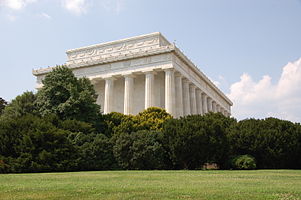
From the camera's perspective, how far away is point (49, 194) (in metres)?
10.9

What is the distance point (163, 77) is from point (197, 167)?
106 ft

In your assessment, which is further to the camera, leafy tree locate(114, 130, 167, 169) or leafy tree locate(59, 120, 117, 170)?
leafy tree locate(59, 120, 117, 170)

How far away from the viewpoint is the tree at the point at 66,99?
39.0m

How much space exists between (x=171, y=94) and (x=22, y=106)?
78.2ft

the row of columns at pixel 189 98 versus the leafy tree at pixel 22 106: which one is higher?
the row of columns at pixel 189 98

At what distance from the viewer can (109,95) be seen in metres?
58.5

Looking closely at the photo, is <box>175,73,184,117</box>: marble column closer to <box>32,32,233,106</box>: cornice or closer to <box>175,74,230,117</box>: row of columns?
<box>175,74,230,117</box>: row of columns

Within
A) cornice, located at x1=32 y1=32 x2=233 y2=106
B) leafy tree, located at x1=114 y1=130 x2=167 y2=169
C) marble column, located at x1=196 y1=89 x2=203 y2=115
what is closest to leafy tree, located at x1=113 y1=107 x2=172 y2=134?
leafy tree, located at x1=114 y1=130 x2=167 y2=169

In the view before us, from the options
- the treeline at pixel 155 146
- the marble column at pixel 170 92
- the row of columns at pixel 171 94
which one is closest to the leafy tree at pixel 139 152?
the treeline at pixel 155 146

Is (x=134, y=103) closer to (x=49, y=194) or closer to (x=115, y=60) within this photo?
(x=115, y=60)

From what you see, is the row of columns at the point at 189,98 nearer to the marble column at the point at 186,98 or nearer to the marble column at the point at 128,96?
the marble column at the point at 186,98

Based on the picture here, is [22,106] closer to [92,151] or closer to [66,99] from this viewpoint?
[66,99]

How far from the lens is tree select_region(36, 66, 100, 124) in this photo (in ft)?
128

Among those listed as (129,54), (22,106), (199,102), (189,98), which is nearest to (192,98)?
(189,98)
